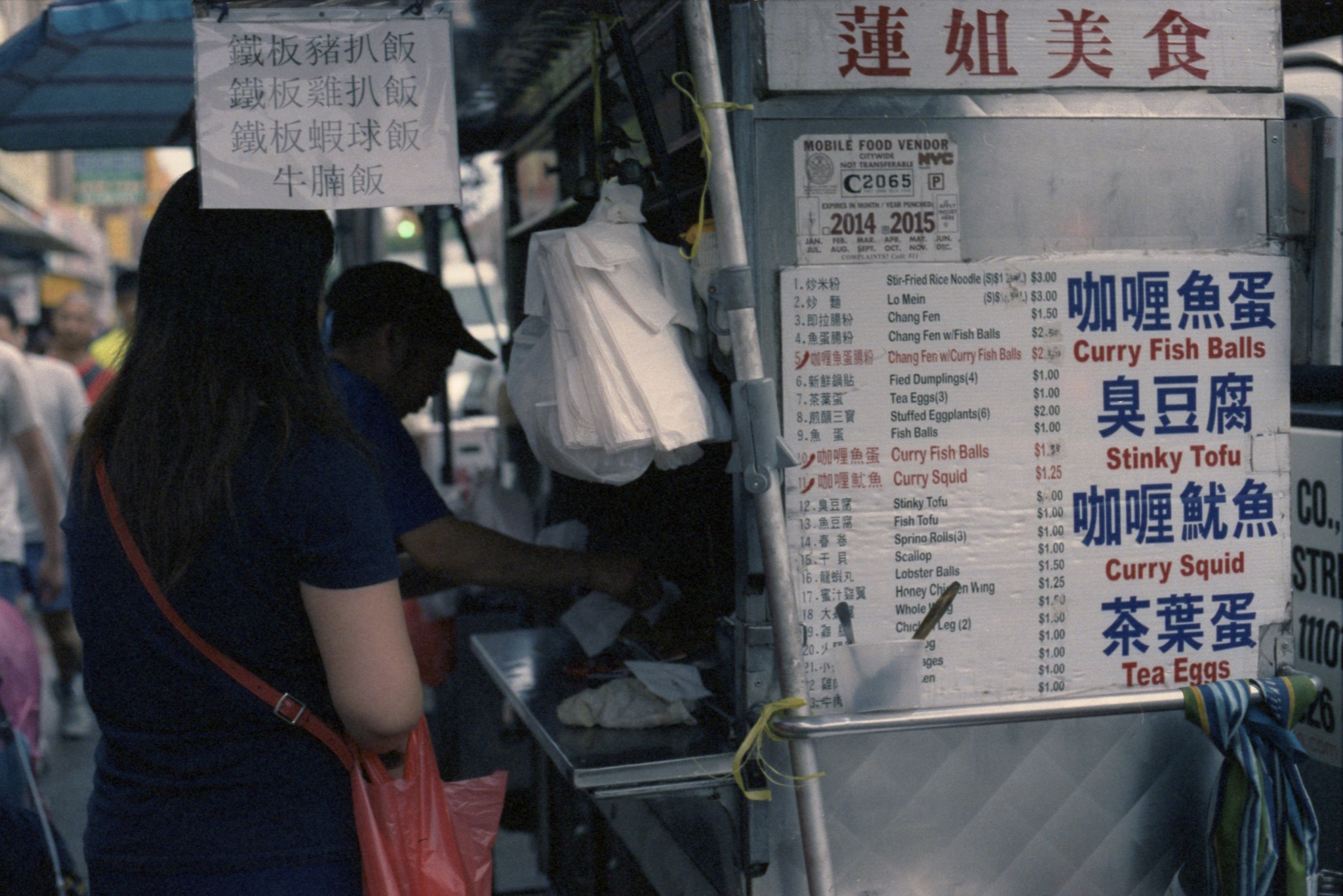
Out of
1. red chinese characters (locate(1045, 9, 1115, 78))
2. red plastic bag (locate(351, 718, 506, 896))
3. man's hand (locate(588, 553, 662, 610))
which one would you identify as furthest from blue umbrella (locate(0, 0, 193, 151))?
red chinese characters (locate(1045, 9, 1115, 78))

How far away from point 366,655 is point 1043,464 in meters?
1.30

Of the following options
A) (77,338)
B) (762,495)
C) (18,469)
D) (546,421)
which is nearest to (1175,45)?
(762,495)

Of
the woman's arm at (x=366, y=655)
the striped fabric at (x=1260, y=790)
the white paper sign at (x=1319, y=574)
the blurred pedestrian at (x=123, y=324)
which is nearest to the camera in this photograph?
the woman's arm at (x=366, y=655)

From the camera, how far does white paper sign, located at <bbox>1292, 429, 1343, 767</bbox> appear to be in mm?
3719

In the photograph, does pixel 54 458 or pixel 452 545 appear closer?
pixel 452 545

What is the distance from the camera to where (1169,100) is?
241 cm

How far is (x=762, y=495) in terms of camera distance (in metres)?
2.04

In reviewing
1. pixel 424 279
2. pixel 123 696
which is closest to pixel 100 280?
pixel 424 279

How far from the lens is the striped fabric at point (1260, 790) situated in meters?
2.31

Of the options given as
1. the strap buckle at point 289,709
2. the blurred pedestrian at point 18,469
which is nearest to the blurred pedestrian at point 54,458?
the blurred pedestrian at point 18,469

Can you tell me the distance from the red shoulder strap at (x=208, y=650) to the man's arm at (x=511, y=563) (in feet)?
3.87

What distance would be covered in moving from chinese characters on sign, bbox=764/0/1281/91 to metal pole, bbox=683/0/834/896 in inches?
9.4

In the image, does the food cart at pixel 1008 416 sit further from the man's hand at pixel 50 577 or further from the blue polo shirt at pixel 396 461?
the man's hand at pixel 50 577

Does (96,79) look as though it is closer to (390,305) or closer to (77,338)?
(390,305)
